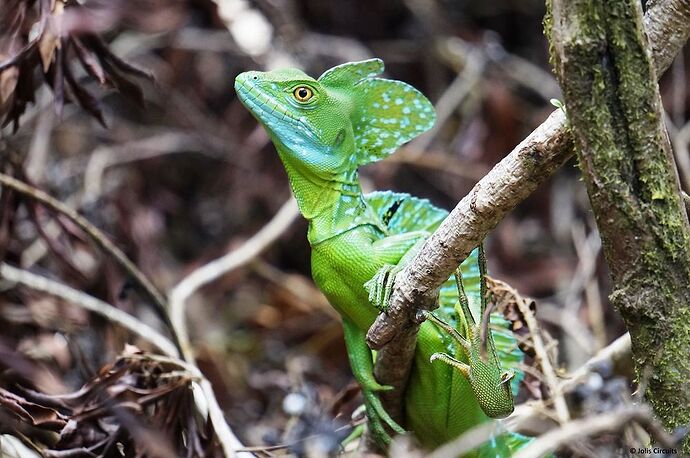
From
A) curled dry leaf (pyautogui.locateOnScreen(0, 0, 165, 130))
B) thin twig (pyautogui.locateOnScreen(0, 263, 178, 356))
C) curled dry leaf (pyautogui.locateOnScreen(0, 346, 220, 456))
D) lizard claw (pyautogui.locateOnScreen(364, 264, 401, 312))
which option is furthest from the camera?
thin twig (pyautogui.locateOnScreen(0, 263, 178, 356))

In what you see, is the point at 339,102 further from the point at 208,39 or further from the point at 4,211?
the point at 208,39

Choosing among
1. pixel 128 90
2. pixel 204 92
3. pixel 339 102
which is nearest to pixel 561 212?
pixel 204 92

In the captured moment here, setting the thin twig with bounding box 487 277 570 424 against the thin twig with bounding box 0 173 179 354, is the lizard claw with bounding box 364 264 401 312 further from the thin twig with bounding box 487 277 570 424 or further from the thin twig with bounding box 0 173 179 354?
the thin twig with bounding box 0 173 179 354

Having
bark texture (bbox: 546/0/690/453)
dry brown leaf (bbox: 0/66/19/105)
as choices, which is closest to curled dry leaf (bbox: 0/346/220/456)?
dry brown leaf (bbox: 0/66/19/105)

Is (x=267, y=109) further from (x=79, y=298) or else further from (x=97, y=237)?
(x=79, y=298)

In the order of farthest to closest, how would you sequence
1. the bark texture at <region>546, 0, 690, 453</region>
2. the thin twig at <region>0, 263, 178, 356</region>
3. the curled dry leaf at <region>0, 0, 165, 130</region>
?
the thin twig at <region>0, 263, 178, 356</region> < the curled dry leaf at <region>0, 0, 165, 130</region> < the bark texture at <region>546, 0, 690, 453</region>

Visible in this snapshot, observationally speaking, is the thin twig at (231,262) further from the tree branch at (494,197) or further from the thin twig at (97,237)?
the tree branch at (494,197)

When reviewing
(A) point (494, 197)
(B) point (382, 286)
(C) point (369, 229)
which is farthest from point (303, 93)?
(A) point (494, 197)
